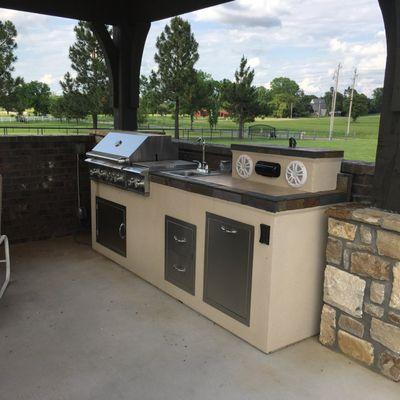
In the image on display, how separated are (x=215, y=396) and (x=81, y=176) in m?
3.25

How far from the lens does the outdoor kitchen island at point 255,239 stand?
236cm

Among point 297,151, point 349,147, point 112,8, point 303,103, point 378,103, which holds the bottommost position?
point 349,147

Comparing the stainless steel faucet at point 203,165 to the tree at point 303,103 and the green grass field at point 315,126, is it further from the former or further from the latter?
the tree at point 303,103

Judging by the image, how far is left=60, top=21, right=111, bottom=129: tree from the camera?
23250 millimetres

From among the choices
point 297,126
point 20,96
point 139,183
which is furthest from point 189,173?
point 297,126

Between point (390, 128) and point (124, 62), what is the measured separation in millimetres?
3341

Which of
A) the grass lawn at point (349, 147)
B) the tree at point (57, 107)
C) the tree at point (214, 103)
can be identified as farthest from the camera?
the tree at point (214, 103)

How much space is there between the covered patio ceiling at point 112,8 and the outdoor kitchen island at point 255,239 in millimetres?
1891

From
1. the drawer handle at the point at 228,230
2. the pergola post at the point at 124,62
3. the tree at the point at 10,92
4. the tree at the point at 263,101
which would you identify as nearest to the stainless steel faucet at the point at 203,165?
the drawer handle at the point at 228,230

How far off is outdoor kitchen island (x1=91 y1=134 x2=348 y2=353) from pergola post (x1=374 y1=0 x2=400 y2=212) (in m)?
0.30

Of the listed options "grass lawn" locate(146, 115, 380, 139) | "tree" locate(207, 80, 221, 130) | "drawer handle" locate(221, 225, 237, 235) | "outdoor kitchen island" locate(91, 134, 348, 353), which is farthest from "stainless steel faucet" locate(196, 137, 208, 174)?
"tree" locate(207, 80, 221, 130)

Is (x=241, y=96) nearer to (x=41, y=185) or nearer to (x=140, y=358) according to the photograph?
(x=41, y=185)

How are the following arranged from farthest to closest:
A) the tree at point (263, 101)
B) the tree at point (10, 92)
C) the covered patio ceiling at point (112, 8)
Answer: the tree at point (263, 101) < the tree at point (10, 92) < the covered patio ceiling at point (112, 8)

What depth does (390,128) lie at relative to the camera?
2234 millimetres
